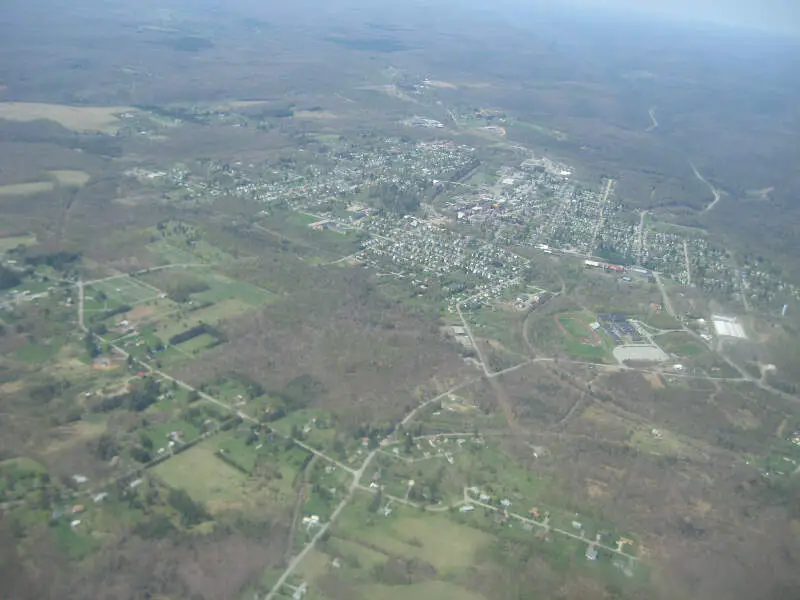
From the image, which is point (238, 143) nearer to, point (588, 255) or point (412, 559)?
point (588, 255)

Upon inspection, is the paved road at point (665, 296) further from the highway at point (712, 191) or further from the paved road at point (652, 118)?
the paved road at point (652, 118)

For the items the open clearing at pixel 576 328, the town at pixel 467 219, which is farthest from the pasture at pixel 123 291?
the open clearing at pixel 576 328

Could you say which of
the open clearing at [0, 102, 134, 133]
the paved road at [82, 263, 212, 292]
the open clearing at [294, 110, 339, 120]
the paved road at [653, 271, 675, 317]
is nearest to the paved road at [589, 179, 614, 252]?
the paved road at [653, 271, 675, 317]

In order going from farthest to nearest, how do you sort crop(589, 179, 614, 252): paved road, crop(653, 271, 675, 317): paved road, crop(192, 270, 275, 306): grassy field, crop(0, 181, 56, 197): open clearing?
crop(589, 179, 614, 252): paved road < crop(0, 181, 56, 197): open clearing < crop(653, 271, 675, 317): paved road < crop(192, 270, 275, 306): grassy field

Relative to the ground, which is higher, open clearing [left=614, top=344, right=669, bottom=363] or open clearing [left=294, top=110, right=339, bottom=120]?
open clearing [left=614, top=344, right=669, bottom=363]

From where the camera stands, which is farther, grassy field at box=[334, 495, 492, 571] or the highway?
the highway

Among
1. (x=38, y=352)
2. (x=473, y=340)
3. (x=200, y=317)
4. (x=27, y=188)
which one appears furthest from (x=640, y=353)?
(x=27, y=188)

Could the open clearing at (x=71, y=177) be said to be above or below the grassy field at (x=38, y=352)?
below

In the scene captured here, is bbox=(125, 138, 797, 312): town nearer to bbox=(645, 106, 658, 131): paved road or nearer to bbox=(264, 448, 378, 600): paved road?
bbox=(264, 448, 378, 600): paved road
